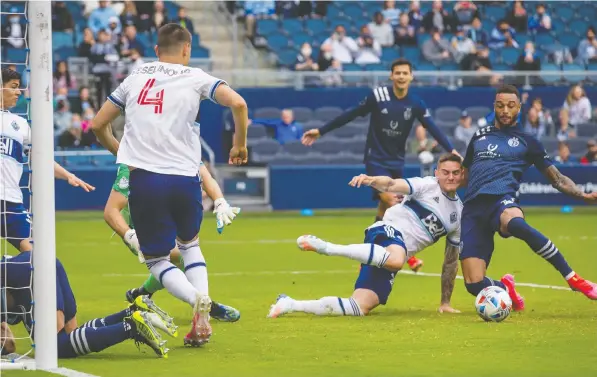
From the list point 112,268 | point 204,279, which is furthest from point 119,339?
point 112,268

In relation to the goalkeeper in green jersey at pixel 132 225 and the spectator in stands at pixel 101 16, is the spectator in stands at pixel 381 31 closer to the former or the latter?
the spectator in stands at pixel 101 16

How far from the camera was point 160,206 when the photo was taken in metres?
7.82

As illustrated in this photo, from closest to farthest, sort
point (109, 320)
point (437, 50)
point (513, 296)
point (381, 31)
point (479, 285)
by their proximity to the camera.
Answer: point (109, 320) < point (479, 285) < point (513, 296) < point (381, 31) < point (437, 50)

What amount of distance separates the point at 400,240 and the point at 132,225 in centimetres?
211

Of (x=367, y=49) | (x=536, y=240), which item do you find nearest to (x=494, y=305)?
(x=536, y=240)

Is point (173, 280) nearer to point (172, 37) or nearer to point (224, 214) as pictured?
point (224, 214)

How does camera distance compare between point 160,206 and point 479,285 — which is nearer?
point 160,206

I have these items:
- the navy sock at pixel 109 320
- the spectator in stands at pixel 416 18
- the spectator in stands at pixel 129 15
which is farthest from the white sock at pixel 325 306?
the spectator in stands at pixel 416 18

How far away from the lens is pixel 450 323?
919 centimetres

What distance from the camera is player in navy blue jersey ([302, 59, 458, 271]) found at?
13.9 meters

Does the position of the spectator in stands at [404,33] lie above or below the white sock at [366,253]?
below

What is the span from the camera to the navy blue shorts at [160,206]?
307 inches

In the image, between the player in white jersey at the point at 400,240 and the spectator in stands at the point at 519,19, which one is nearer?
the player in white jersey at the point at 400,240

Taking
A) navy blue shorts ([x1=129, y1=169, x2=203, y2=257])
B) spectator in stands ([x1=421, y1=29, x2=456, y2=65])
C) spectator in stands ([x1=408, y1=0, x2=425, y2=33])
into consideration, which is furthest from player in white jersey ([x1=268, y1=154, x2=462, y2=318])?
spectator in stands ([x1=408, y1=0, x2=425, y2=33])
